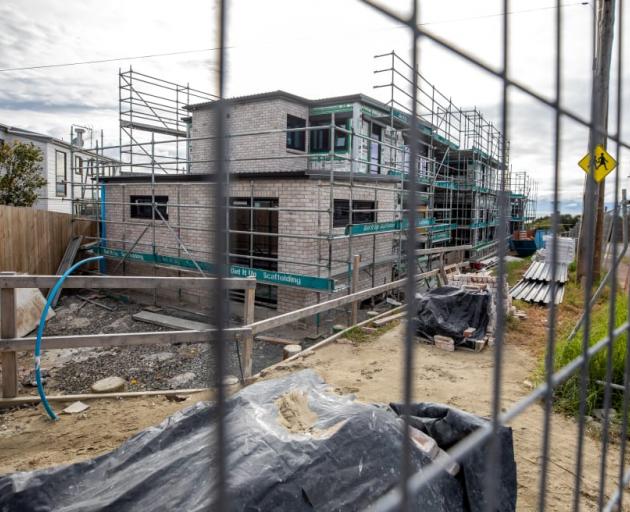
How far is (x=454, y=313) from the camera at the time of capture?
25.9 ft

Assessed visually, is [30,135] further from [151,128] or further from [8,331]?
[8,331]

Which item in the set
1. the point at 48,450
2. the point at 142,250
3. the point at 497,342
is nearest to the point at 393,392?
the point at 48,450

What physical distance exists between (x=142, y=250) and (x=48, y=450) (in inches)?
413

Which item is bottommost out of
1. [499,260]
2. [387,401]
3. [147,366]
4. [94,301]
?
[147,366]

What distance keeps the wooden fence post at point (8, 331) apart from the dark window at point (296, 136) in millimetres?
14391

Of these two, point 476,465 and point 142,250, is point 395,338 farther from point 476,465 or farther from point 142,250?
point 142,250

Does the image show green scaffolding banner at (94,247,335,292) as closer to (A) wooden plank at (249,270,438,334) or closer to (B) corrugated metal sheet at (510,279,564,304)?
(A) wooden plank at (249,270,438,334)

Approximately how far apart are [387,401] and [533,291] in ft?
26.2

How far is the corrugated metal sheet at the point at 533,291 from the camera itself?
10945 mm

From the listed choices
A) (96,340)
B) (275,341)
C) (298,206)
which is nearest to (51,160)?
(298,206)

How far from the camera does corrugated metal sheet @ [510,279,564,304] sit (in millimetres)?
10945

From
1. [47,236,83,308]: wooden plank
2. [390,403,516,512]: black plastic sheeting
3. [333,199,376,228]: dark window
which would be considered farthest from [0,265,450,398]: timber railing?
[47,236,83,308]: wooden plank

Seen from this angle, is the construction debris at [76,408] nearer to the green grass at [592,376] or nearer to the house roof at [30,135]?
the green grass at [592,376]

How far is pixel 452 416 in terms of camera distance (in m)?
3.14
